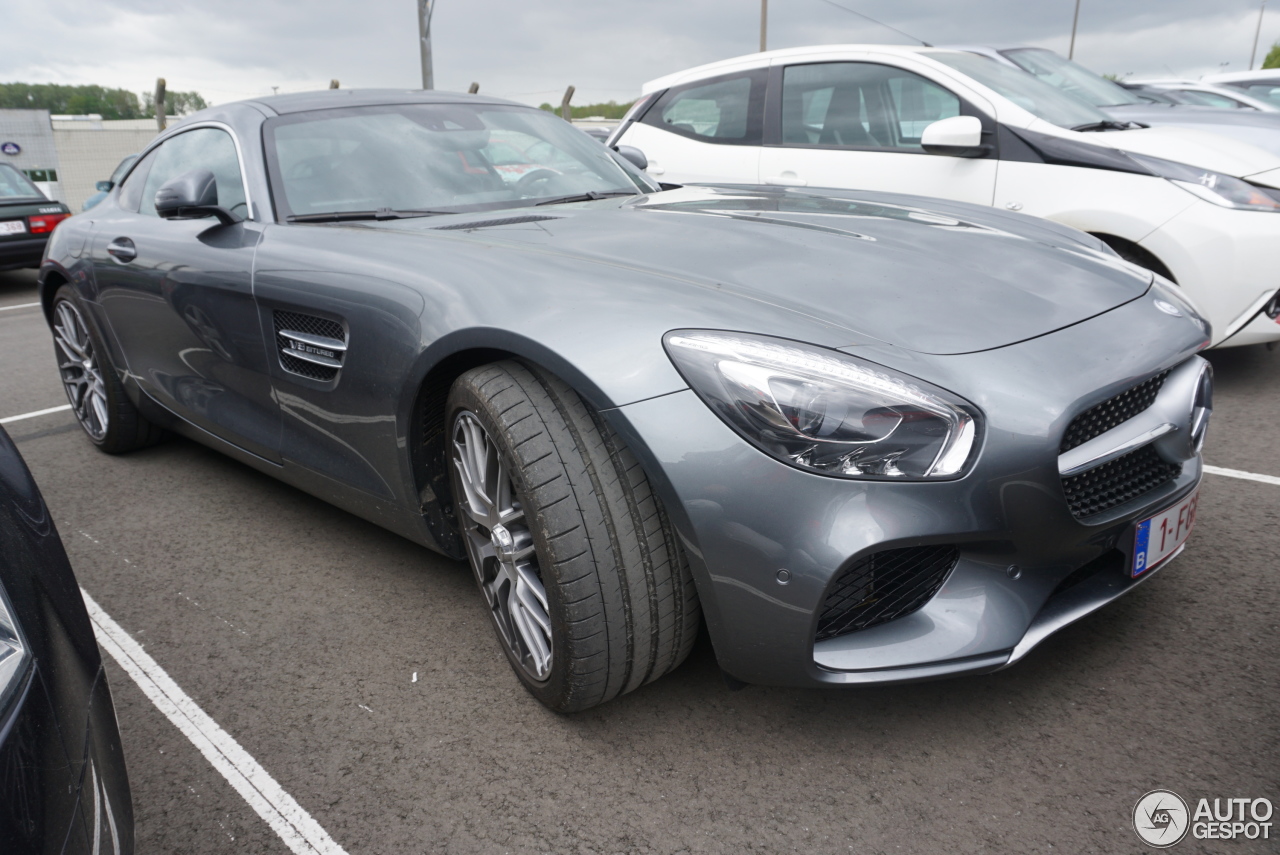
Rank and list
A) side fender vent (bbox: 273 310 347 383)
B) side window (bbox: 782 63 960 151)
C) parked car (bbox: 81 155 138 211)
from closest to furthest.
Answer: side fender vent (bbox: 273 310 347 383)
parked car (bbox: 81 155 138 211)
side window (bbox: 782 63 960 151)

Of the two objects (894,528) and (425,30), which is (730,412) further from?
(425,30)

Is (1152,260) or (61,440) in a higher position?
(1152,260)

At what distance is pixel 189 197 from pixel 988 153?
3.47 meters

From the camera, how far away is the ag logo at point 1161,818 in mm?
1562

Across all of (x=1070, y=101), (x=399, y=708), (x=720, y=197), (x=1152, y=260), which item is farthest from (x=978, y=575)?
(x=1070, y=101)

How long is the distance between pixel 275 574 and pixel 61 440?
2.16 meters

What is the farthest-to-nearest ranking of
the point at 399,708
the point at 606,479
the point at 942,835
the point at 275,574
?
the point at 275,574 < the point at 399,708 < the point at 606,479 < the point at 942,835

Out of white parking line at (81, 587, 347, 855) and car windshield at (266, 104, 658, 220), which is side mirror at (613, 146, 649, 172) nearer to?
car windshield at (266, 104, 658, 220)

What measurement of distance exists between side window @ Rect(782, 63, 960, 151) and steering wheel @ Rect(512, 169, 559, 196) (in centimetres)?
236

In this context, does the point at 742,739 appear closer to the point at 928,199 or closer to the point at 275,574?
the point at 275,574

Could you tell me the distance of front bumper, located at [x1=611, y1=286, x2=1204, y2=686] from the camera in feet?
5.07

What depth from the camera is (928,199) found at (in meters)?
2.96

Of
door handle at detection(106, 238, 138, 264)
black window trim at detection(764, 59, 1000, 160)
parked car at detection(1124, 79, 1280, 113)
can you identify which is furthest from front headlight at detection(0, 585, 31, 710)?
parked car at detection(1124, 79, 1280, 113)

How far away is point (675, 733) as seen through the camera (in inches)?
76.5
